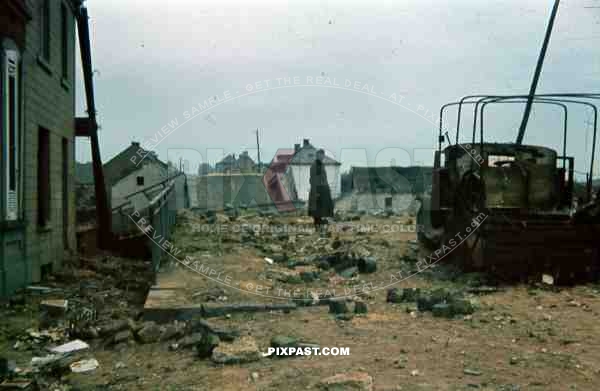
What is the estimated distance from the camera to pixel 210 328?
17.4ft

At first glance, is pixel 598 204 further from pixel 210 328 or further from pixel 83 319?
pixel 83 319

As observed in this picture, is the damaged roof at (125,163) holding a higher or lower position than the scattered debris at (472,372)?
higher

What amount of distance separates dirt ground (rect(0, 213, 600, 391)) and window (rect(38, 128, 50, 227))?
2809mm

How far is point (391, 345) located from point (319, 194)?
447 inches

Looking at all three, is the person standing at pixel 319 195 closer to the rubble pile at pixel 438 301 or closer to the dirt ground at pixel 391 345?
the dirt ground at pixel 391 345

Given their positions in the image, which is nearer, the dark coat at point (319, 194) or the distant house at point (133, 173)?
the dark coat at point (319, 194)

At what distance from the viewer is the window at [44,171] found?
9.52 meters

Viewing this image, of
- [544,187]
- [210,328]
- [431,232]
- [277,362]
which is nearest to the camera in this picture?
[277,362]

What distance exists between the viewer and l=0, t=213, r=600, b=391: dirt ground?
4254 mm

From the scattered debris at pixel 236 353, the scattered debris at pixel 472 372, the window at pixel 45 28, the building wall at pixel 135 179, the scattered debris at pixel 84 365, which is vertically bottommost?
the scattered debris at pixel 84 365

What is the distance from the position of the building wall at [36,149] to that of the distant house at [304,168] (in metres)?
31.2

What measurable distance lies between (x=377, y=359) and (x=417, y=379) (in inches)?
21.4

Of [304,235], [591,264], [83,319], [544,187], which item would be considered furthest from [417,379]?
[304,235]

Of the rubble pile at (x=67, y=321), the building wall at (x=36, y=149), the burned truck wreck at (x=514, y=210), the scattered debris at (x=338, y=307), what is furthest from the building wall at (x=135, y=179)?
the scattered debris at (x=338, y=307)
